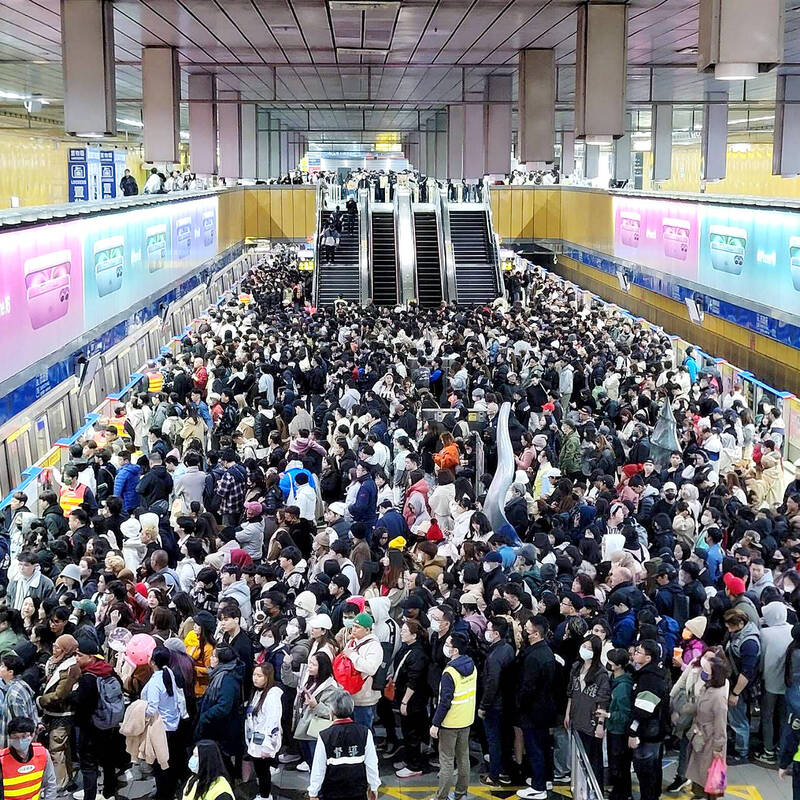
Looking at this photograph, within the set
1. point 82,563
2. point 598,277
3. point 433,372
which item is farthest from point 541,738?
point 598,277

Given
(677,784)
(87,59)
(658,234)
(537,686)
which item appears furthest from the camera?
(658,234)

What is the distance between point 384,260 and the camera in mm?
35500

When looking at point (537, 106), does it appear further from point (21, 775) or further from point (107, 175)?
point (21, 775)

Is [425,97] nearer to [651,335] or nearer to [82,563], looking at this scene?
[651,335]

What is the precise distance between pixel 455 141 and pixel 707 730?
29.4m

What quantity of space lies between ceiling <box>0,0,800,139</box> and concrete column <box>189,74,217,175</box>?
0.80 m

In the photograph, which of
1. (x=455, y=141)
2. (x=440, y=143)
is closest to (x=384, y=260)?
(x=455, y=141)

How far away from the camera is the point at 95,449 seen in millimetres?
13781

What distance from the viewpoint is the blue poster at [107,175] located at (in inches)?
1070

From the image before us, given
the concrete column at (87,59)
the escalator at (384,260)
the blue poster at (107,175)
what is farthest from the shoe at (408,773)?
the escalator at (384,260)

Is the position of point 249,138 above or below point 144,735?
above

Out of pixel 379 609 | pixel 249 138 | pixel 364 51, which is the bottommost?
pixel 379 609

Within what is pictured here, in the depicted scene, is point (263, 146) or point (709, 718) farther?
point (263, 146)

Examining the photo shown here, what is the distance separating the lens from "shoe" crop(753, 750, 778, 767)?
8.94 metres
